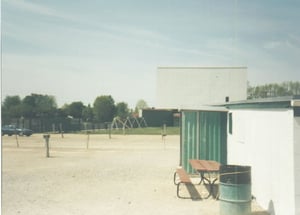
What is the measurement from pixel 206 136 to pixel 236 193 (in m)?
5.90

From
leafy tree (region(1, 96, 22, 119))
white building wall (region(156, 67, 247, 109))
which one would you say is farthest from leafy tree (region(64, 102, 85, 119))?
white building wall (region(156, 67, 247, 109))

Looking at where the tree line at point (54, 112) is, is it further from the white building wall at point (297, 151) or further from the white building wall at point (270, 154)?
the white building wall at point (297, 151)

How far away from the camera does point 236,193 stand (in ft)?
26.0

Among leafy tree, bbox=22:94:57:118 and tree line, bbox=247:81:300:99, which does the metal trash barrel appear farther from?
leafy tree, bbox=22:94:57:118

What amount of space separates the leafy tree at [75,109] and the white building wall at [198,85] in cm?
2536

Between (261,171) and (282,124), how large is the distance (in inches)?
76.2

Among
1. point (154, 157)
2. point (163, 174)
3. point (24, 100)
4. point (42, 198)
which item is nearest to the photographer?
point (42, 198)

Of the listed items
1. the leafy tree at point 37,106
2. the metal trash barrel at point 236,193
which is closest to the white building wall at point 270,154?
the metal trash barrel at point 236,193

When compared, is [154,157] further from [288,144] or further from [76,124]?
[76,124]

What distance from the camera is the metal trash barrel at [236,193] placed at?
7918 millimetres

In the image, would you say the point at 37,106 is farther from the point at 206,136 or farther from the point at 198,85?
the point at 206,136

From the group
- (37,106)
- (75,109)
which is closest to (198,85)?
(75,109)

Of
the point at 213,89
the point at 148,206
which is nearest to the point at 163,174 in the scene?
the point at 148,206

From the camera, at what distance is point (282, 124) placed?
7547 millimetres
